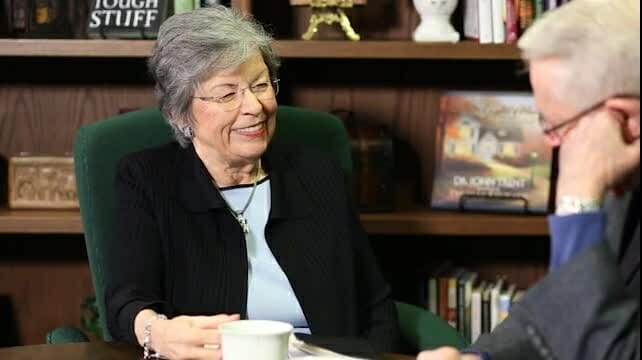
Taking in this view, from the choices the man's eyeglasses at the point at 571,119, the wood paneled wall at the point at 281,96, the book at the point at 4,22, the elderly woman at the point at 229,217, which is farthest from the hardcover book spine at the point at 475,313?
the man's eyeglasses at the point at 571,119

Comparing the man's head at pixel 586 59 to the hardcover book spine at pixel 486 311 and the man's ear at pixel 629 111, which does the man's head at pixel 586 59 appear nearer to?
the man's ear at pixel 629 111

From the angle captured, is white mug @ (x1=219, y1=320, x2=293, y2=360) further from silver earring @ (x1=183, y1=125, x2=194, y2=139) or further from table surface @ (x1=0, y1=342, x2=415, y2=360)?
silver earring @ (x1=183, y1=125, x2=194, y2=139)

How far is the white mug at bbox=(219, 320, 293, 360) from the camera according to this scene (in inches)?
60.3

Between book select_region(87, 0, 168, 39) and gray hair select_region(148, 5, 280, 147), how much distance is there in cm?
53

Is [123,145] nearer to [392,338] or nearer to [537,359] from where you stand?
[392,338]

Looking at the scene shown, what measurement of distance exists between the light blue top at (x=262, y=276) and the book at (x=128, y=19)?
686mm

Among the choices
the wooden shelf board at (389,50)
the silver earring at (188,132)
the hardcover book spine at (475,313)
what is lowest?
the hardcover book spine at (475,313)

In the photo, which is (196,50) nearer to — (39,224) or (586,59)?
(39,224)

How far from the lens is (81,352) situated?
1.81 m

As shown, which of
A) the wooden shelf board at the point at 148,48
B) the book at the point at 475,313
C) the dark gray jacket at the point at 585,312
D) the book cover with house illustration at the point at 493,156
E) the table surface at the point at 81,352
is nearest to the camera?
the dark gray jacket at the point at 585,312

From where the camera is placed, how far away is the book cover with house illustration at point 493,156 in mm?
3039

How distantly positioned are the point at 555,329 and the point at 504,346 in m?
0.39

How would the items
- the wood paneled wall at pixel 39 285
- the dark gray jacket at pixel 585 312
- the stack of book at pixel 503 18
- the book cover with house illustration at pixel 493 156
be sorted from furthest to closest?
the wood paneled wall at pixel 39 285 → the book cover with house illustration at pixel 493 156 → the stack of book at pixel 503 18 → the dark gray jacket at pixel 585 312

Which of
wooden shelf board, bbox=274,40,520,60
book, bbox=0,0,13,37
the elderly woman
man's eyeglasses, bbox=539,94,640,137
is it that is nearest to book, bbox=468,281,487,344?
wooden shelf board, bbox=274,40,520,60
